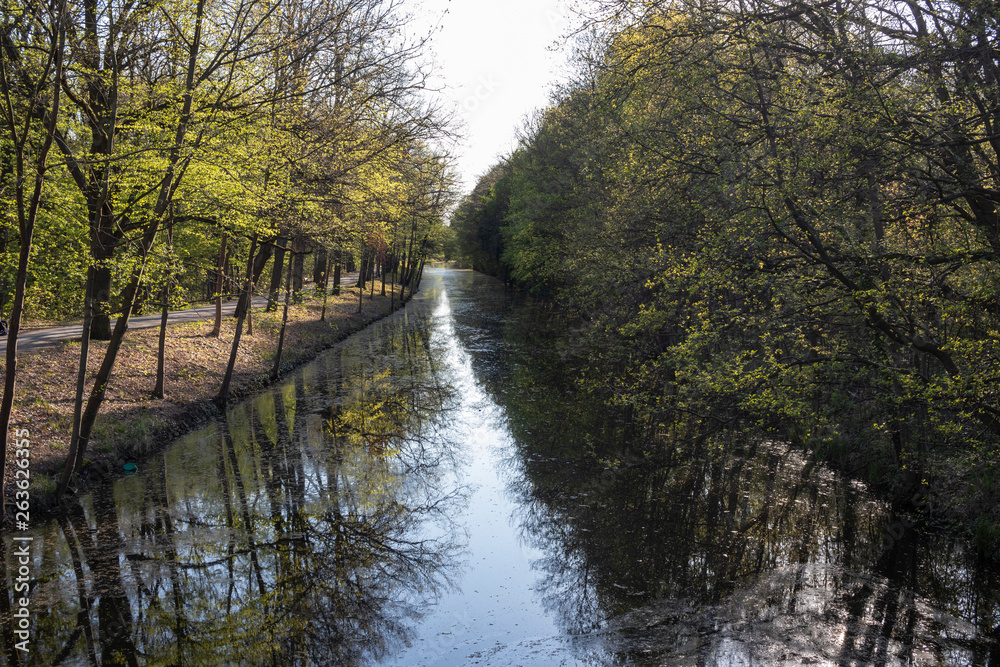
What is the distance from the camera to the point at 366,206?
65.0 feet

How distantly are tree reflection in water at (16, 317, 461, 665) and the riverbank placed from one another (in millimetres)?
599

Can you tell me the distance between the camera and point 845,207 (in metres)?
8.81

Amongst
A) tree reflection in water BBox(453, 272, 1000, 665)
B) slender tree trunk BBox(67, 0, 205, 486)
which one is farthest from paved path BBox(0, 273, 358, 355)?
tree reflection in water BBox(453, 272, 1000, 665)

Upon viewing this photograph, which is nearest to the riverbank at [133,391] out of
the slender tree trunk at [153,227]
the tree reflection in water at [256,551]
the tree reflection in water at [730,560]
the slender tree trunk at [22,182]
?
the tree reflection in water at [256,551]

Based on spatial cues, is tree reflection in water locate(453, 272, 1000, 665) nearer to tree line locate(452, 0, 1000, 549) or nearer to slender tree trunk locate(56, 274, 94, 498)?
tree line locate(452, 0, 1000, 549)

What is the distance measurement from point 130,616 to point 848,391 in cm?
1035

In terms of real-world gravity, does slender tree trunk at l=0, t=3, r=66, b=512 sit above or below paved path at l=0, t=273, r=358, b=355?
above

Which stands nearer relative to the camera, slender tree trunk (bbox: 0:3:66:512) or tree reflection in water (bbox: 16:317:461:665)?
tree reflection in water (bbox: 16:317:461:665)

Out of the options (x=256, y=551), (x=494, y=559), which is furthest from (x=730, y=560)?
(x=256, y=551)

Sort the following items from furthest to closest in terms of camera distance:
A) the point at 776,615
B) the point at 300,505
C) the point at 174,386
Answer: the point at 174,386
the point at 300,505
the point at 776,615

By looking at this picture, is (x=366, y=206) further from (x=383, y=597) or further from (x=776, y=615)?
(x=776, y=615)

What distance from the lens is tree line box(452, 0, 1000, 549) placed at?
7621 mm

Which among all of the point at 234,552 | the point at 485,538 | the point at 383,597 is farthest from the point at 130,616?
the point at 485,538

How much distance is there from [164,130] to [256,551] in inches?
299
